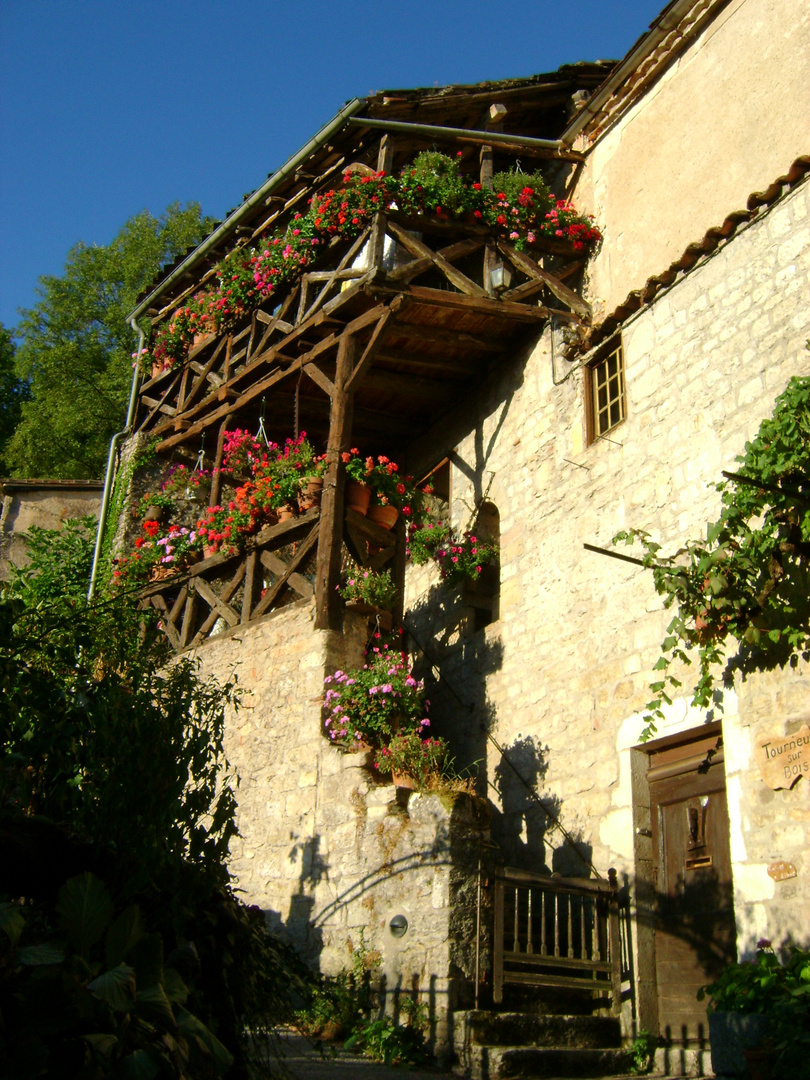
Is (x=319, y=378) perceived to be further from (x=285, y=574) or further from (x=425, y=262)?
(x=285, y=574)

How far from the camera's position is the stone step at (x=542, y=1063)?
205 inches

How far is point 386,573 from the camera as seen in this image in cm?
838

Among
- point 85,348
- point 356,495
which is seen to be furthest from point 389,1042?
point 85,348

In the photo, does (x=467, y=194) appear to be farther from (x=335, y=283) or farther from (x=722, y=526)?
(x=722, y=526)

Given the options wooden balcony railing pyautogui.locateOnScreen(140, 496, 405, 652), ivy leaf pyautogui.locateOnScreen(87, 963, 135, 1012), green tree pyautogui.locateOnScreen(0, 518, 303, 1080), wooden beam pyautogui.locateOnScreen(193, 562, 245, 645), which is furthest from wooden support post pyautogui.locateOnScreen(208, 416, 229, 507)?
ivy leaf pyautogui.locateOnScreen(87, 963, 135, 1012)

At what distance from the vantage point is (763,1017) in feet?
15.1

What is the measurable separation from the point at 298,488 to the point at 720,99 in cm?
466

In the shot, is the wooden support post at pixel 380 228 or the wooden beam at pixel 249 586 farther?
the wooden beam at pixel 249 586

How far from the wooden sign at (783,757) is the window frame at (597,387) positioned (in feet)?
9.89

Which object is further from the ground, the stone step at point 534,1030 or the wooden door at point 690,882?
the wooden door at point 690,882

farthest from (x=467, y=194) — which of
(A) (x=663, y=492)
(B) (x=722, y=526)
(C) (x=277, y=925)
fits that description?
(C) (x=277, y=925)

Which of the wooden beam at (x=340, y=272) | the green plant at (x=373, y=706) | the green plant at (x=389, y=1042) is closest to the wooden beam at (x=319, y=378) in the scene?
the wooden beam at (x=340, y=272)

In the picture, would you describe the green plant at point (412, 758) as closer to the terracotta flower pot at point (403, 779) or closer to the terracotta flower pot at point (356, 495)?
the terracotta flower pot at point (403, 779)

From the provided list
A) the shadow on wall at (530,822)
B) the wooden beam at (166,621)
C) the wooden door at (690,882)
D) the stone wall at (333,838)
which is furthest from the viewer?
the wooden beam at (166,621)
